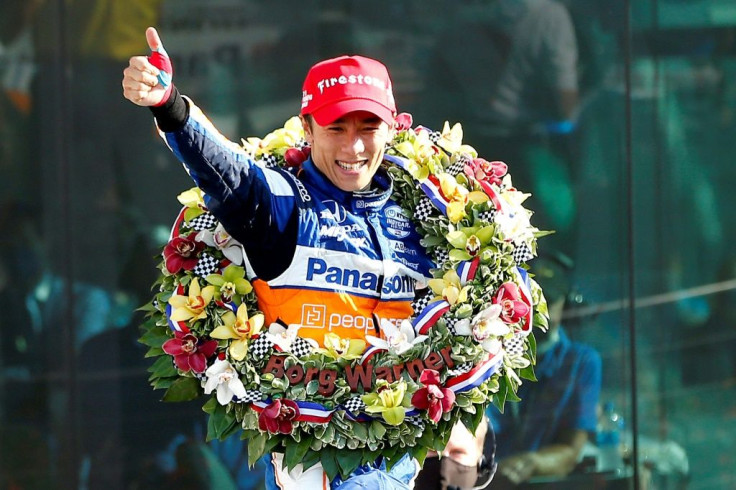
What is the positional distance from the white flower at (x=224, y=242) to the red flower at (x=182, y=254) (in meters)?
0.04

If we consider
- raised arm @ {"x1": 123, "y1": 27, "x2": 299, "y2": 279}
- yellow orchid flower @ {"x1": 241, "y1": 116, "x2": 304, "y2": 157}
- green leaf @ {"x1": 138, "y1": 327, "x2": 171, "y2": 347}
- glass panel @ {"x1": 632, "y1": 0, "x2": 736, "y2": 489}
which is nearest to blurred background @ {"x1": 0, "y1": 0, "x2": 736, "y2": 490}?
glass panel @ {"x1": 632, "y1": 0, "x2": 736, "y2": 489}

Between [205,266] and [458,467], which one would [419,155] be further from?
[458,467]

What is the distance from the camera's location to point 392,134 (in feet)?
14.9

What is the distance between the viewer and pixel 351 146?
4.08 meters

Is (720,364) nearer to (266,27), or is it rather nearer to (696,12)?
(696,12)

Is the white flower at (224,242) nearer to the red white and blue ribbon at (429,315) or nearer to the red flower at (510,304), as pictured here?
the red white and blue ribbon at (429,315)

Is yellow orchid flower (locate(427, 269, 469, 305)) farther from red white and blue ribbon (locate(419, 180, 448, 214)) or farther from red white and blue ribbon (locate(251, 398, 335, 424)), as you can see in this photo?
red white and blue ribbon (locate(251, 398, 335, 424))

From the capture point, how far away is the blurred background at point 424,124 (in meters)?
6.06

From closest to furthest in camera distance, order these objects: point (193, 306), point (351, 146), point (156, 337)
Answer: point (351, 146)
point (193, 306)
point (156, 337)

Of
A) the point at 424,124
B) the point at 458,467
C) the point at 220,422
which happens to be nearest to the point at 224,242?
the point at 220,422

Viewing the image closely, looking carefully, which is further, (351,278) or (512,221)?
(512,221)

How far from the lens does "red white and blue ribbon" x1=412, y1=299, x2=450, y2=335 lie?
4.16 m

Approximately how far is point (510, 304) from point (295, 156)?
2.91ft

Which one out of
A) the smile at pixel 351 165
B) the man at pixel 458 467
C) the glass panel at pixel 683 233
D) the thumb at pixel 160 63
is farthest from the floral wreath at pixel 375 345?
the glass panel at pixel 683 233
